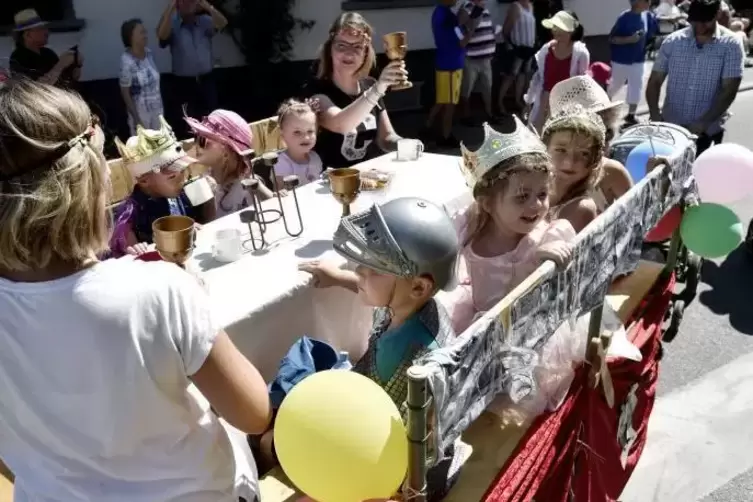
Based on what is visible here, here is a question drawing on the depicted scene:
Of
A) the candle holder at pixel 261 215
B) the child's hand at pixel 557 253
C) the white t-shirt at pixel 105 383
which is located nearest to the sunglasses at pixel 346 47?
the candle holder at pixel 261 215

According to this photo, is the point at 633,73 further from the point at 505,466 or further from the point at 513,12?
the point at 505,466

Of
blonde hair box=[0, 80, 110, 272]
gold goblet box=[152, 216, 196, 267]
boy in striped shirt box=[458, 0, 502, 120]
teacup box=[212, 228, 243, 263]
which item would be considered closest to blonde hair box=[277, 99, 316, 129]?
teacup box=[212, 228, 243, 263]

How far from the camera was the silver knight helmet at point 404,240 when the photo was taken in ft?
5.78

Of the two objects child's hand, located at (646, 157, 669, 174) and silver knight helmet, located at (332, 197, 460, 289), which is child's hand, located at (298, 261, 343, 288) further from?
child's hand, located at (646, 157, 669, 174)

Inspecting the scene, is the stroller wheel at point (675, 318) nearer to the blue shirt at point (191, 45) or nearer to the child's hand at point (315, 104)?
the child's hand at point (315, 104)

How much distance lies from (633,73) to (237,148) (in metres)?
7.25

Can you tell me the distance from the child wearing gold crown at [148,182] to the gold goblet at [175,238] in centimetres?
63

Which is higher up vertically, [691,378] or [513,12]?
[513,12]

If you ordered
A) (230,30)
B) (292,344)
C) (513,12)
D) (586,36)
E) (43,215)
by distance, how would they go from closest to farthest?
(43,215) → (292,344) → (230,30) → (513,12) → (586,36)

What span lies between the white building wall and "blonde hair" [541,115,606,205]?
6.26m

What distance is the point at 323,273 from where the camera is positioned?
2311mm

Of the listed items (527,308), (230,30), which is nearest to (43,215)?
(527,308)

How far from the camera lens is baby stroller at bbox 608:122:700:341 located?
3167 millimetres

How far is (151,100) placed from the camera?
6.78 metres
